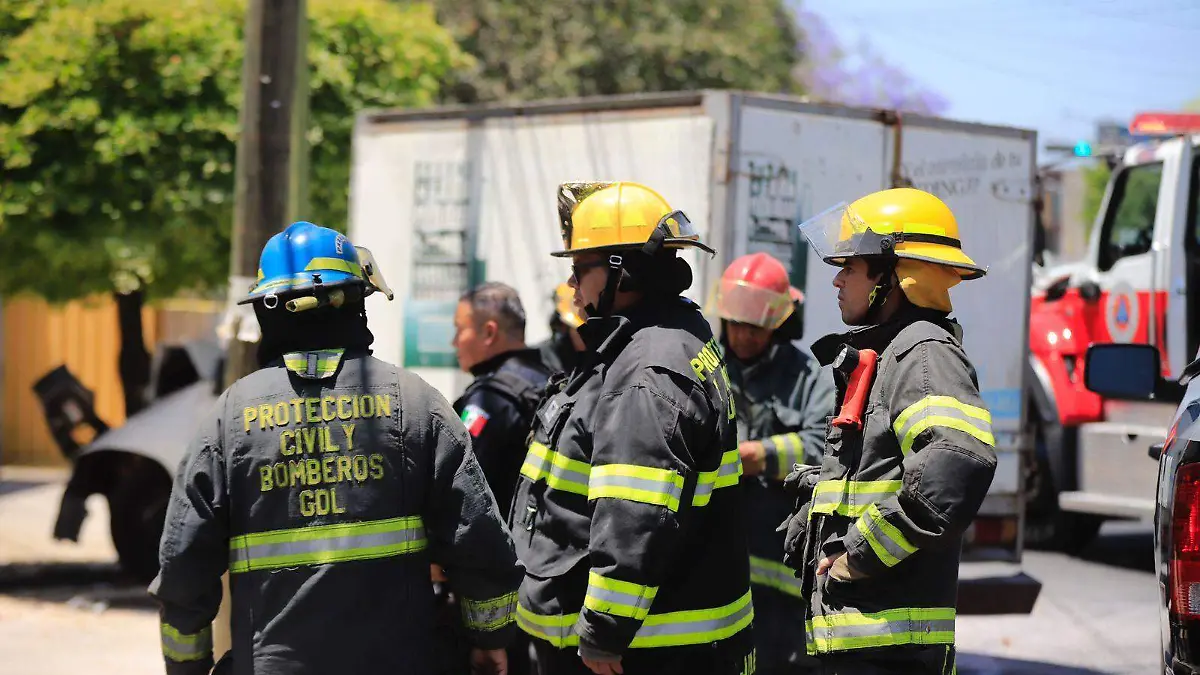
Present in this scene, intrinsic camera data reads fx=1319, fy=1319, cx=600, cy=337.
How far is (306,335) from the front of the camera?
3094 mm

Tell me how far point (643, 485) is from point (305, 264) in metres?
0.95

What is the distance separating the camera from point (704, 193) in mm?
5297

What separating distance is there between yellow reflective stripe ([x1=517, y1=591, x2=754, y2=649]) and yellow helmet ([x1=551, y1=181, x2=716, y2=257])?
0.94 m

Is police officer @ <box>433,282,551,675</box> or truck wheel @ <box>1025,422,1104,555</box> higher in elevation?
police officer @ <box>433,282,551,675</box>

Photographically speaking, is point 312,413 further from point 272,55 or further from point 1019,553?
point 1019,553

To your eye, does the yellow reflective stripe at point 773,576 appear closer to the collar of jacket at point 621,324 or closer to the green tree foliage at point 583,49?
the collar of jacket at point 621,324

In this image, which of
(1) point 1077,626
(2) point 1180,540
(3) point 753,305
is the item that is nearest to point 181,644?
(2) point 1180,540

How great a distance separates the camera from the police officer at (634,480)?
3.08 meters

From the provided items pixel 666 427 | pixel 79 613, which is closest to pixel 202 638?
pixel 666 427

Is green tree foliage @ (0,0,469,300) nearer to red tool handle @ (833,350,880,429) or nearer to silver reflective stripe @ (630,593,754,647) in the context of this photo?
silver reflective stripe @ (630,593,754,647)

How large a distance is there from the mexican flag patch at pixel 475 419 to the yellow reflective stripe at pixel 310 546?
4.41 ft

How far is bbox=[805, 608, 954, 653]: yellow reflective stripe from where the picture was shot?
9.80 feet

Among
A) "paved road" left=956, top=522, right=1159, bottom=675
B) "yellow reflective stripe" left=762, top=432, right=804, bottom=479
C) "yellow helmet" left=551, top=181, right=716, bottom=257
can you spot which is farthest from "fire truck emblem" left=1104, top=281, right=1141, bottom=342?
"yellow helmet" left=551, top=181, right=716, bottom=257

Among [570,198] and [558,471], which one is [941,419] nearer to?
[558,471]
